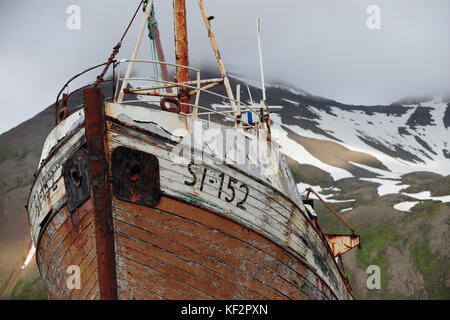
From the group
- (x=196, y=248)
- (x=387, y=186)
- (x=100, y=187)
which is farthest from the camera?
(x=387, y=186)

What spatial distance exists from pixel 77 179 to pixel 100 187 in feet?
1.86

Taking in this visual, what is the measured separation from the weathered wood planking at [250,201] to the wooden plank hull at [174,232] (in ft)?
0.05

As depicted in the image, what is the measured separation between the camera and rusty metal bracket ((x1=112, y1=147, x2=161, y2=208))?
253 inches

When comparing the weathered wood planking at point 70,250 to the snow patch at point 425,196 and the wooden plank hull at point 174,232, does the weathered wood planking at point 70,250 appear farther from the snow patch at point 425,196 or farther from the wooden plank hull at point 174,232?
the snow patch at point 425,196

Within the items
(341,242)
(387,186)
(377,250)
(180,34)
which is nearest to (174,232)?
(180,34)

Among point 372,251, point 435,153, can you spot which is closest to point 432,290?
point 372,251

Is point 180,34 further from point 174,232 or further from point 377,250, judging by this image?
point 377,250

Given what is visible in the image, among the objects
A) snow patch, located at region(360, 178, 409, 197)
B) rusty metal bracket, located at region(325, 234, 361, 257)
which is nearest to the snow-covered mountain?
snow patch, located at region(360, 178, 409, 197)

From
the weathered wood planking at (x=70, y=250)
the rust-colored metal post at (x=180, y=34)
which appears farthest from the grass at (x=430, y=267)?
the weathered wood planking at (x=70, y=250)

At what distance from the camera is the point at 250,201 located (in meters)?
7.14

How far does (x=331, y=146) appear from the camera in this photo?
77.3 metres

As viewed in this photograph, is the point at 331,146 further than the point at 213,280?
Yes

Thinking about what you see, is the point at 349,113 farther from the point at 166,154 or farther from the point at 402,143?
the point at 166,154

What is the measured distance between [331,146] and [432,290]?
51.1 m
